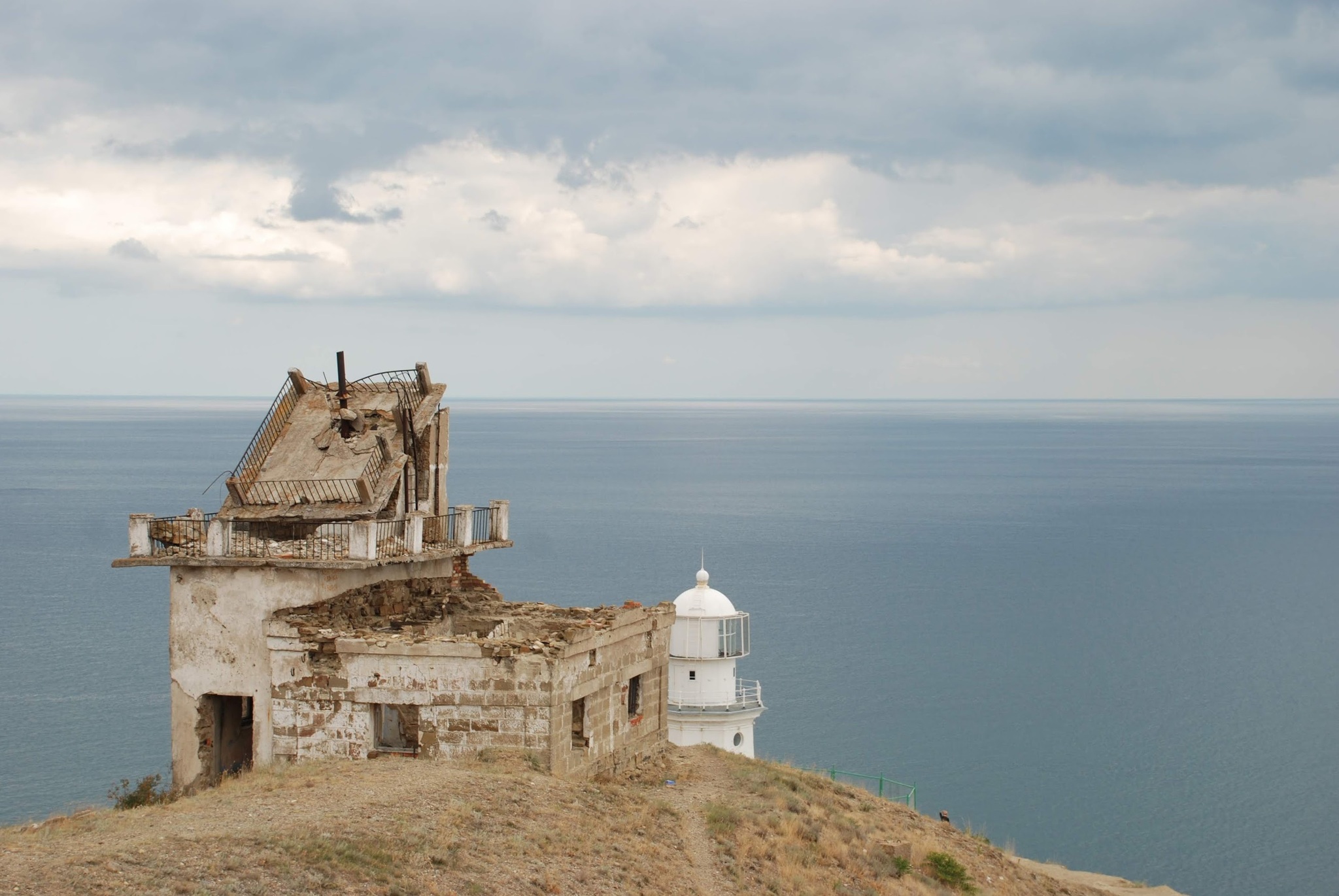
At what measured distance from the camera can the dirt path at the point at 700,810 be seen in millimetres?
21047

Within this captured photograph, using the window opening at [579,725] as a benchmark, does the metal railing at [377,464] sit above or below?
above

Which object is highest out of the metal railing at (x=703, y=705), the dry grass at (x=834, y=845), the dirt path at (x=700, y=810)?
the dirt path at (x=700, y=810)

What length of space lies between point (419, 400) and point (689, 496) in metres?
132

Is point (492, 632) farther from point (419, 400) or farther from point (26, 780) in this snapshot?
point (26, 780)

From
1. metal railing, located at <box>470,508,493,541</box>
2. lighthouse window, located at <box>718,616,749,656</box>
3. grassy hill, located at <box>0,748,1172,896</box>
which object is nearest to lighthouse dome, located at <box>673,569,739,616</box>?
lighthouse window, located at <box>718,616,749,656</box>

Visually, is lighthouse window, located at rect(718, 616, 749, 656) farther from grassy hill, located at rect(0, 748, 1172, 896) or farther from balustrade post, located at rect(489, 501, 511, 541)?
balustrade post, located at rect(489, 501, 511, 541)

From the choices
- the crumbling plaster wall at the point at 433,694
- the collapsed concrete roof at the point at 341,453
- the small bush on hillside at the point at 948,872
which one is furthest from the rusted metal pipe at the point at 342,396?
the small bush on hillside at the point at 948,872

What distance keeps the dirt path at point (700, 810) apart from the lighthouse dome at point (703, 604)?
10.9 meters

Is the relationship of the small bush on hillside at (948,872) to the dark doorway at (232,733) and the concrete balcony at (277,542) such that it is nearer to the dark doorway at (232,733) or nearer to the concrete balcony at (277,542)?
the concrete balcony at (277,542)

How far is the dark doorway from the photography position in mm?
25375

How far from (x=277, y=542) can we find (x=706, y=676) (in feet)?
61.6

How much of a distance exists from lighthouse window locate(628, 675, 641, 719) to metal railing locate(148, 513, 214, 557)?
8.67 metres

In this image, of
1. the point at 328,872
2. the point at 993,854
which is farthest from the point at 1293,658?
the point at 328,872

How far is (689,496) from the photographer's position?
Result: 160500 millimetres
